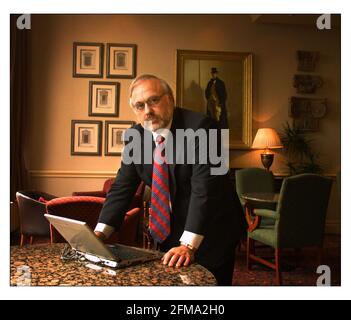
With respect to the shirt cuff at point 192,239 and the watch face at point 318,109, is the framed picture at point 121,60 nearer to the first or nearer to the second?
the watch face at point 318,109

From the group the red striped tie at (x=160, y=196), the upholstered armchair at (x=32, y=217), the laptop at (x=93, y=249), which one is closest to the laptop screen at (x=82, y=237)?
the laptop at (x=93, y=249)

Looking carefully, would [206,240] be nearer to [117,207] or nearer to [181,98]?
[117,207]

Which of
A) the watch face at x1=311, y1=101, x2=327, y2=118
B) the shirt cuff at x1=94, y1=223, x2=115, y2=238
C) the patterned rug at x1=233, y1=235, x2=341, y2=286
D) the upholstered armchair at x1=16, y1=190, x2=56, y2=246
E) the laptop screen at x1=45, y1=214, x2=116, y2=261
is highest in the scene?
the watch face at x1=311, y1=101, x2=327, y2=118

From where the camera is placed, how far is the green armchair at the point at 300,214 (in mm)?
2465

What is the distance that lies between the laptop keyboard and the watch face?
4024mm

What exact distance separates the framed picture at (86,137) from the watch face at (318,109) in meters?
2.56

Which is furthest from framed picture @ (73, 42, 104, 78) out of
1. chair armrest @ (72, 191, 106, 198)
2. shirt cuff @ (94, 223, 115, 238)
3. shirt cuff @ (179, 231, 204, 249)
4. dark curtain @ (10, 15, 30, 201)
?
shirt cuff @ (179, 231, 204, 249)

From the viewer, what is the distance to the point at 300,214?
2.51 metres

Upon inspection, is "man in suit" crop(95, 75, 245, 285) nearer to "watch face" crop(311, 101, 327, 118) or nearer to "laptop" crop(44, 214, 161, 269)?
"laptop" crop(44, 214, 161, 269)

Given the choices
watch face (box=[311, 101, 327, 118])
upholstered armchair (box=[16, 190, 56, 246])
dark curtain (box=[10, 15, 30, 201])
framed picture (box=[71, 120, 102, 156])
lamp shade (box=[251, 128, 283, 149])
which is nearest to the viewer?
upholstered armchair (box=[16, 190, 56, 246])

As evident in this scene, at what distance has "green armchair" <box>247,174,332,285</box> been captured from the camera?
2.46 m

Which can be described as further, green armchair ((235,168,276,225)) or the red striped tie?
green armchair ((235,168,276,225))
